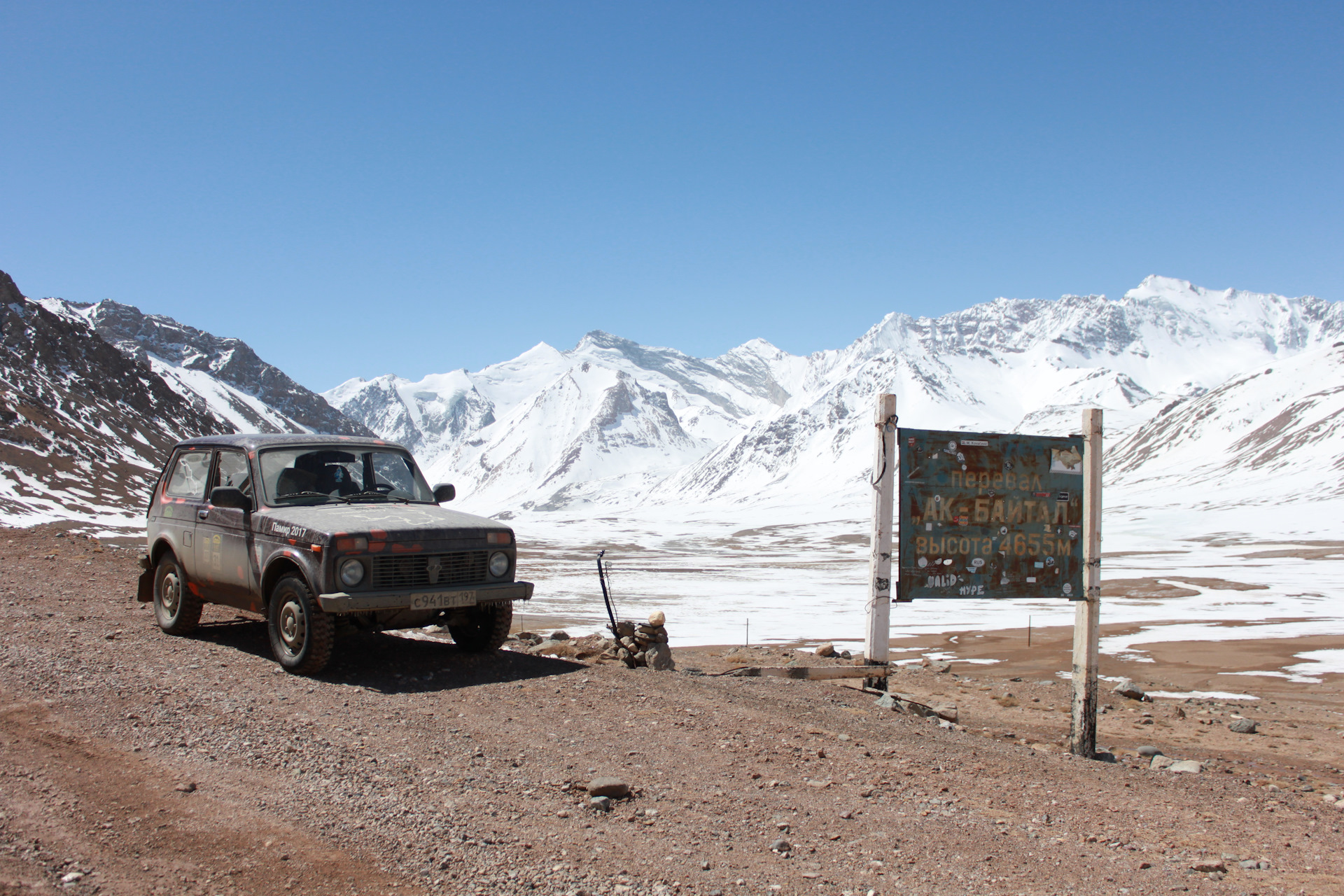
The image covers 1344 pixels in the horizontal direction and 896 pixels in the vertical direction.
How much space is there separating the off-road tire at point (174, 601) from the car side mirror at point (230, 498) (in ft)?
6.50

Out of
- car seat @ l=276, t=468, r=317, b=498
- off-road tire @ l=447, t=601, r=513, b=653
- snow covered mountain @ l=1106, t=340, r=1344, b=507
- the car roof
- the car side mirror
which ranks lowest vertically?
off-road tire @ l=447, t=601, r=513, b=653

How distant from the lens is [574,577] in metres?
66.4

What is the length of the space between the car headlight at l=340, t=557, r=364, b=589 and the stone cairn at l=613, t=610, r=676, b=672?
4.01m

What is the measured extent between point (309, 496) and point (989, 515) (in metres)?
7.34

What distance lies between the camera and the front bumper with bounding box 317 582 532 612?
26.9 feet

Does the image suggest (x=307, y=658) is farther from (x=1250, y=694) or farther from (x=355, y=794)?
(x=1250, y=694)

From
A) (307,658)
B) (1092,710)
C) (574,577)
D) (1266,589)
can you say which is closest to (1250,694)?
(1092,710)

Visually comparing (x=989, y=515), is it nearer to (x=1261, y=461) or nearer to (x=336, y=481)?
(x=336, y=481)

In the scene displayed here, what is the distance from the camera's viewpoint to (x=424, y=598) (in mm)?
8680

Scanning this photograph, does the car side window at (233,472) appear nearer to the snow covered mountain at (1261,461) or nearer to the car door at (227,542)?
the car door at (227,542)

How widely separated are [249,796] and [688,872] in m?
2.86

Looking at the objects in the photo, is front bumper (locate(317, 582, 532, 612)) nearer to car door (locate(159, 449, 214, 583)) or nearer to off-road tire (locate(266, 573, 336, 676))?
off-road tire (locate(266, 573, 336, 676))

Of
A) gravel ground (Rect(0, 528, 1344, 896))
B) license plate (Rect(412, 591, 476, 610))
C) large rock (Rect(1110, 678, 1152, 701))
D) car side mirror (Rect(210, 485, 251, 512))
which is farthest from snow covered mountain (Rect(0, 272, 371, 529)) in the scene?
large rock (Rect(1110, 678, 1152, 701))

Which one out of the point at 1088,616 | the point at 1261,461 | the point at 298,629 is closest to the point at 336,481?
the point at 298,629
